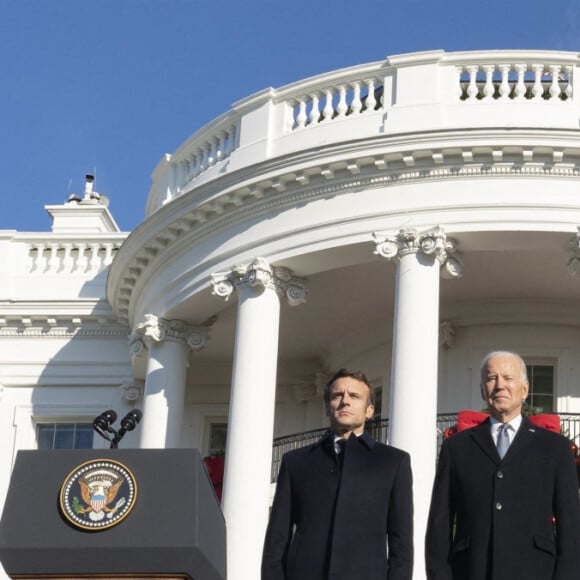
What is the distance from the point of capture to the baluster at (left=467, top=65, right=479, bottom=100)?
2398 centimetres

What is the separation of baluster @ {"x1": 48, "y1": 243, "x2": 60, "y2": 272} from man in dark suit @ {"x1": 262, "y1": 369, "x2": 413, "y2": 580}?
2244 centimetres

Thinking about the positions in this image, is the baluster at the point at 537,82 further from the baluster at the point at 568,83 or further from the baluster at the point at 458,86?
the baluster at the point at 458,86

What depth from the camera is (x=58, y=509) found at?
9.71 m

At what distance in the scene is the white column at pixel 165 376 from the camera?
26.6 m

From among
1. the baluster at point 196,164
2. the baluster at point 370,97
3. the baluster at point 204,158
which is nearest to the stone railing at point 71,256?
the baluster at point 196,164

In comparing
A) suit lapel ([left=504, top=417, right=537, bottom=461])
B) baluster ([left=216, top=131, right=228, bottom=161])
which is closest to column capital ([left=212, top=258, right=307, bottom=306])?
baluster ([left=216, top=131, right=228, bottom=161])

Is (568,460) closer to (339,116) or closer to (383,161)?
(383,161)

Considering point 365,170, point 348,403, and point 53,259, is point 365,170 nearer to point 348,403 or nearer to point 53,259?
point 53,259

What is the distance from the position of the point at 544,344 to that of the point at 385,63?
5777 millimetres

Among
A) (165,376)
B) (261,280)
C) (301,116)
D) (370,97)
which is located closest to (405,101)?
(370,97)

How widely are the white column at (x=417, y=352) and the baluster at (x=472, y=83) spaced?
2.35m

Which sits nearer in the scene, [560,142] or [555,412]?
[560,142]

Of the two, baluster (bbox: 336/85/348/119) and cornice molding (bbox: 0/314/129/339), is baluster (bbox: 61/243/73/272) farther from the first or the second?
baluster (bbox: 336/85/348/119)

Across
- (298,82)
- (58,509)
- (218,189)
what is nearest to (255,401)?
(218,189)
